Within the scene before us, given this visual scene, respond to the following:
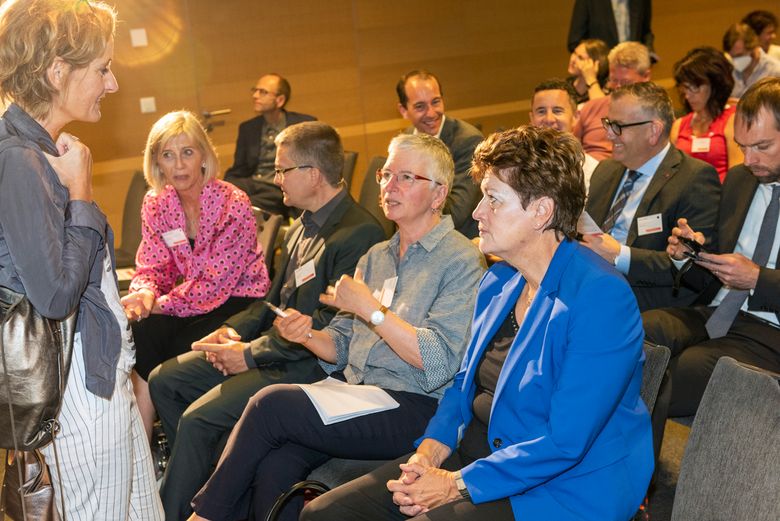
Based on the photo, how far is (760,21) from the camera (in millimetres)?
7918

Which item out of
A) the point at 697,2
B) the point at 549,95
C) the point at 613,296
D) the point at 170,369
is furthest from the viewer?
the point at 697,2

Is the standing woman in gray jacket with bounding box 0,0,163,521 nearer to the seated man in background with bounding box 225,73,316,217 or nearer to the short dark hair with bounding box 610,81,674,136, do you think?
the short dark hair with bounding box 610,81,674,136

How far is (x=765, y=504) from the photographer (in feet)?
5.77

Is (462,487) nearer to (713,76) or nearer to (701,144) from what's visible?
(701,144)

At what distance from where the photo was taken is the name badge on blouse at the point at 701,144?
4.59 m

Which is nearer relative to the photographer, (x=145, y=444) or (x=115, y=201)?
(x=145, y=444)

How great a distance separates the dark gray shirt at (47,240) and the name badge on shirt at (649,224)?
2.17 m

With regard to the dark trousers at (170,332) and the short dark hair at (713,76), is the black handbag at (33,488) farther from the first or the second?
the short dark hair at (713,76)

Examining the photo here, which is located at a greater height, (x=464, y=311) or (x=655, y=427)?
(x=464, y=311)

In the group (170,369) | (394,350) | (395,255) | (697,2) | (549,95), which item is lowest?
(170,369)

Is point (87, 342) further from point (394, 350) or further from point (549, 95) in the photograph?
point (549, 95)

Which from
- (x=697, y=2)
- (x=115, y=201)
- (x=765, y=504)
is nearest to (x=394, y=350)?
(x=765, y=504)

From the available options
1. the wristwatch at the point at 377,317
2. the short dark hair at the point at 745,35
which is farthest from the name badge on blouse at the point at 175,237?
the short dark hair at the point at 745,35

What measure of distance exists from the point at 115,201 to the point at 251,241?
3.84 metres
